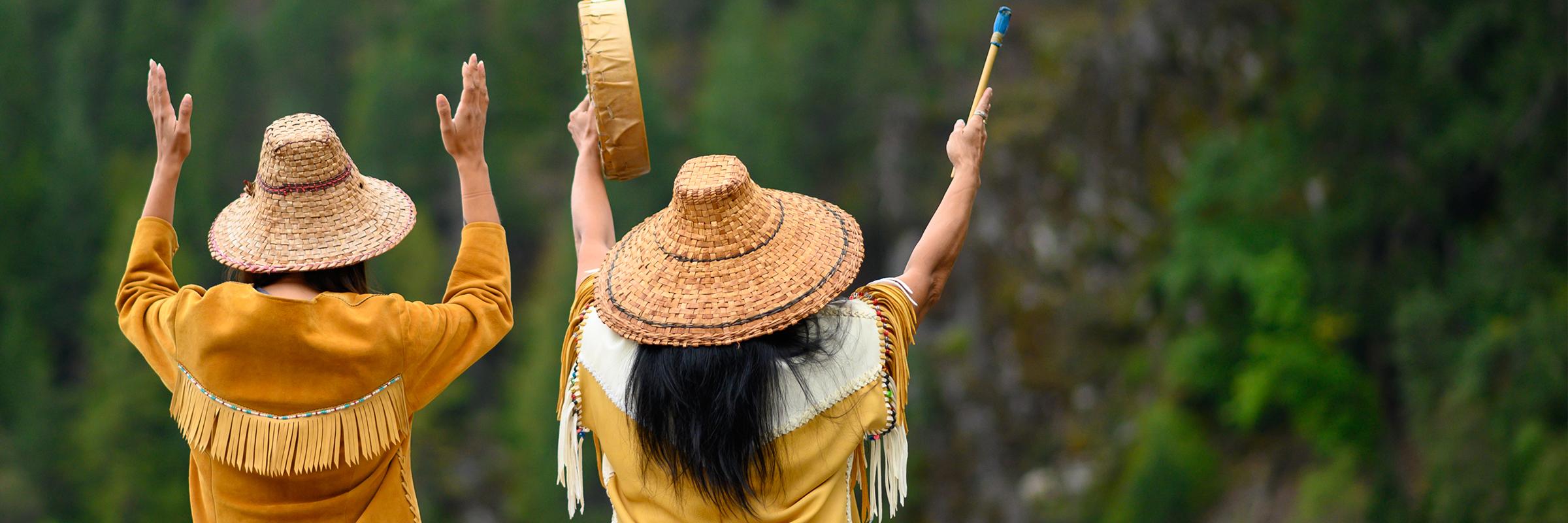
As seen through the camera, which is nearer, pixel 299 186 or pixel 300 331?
pixel 300 331

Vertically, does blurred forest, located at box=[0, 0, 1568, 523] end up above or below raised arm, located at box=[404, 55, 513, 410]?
below

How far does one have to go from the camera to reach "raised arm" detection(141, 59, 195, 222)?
309cm

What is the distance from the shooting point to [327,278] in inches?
117

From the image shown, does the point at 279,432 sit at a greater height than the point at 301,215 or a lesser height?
lesser

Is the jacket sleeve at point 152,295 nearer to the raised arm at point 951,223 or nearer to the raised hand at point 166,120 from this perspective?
the raised hand at point 166,120

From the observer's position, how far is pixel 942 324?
77.7 feet

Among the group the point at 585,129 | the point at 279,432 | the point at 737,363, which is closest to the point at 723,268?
the point at 737,363

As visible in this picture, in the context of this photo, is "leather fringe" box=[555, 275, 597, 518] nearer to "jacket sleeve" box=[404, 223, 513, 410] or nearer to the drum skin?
"jacket sleeve" box=[404, 223, 513, 410]

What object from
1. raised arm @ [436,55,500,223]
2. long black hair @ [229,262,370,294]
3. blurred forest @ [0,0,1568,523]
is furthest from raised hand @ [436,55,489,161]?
blurred forest @ [0,0,1568,523]

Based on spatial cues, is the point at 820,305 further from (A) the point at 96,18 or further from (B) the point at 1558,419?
(A) the point at 96,18

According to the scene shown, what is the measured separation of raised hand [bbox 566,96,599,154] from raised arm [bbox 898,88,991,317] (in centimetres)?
71

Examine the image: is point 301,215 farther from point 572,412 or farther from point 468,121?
point 572,412

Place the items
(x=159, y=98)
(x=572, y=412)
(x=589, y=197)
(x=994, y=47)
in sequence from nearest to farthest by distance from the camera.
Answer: (x=572, y=412)
(x=159, y=98)
(x=994, y=47)
(x=589, y=197)

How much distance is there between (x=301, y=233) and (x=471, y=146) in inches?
15.3
